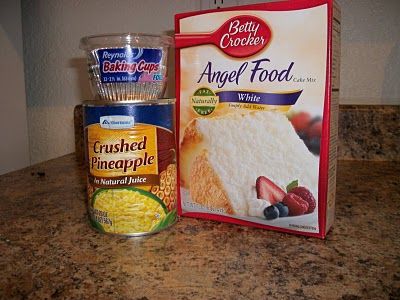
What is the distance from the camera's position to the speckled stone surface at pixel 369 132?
99 cm

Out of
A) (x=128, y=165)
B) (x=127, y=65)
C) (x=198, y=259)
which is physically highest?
(x=127, y=65)

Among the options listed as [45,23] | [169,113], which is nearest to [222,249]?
[169,113]

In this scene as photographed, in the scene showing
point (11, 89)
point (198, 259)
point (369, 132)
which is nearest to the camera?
point (198, 259)

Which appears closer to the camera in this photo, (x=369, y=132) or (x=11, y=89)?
(x=369, y=132)

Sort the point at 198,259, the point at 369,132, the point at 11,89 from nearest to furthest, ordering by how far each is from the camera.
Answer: the point at 198,259 → the point at 369,132 → the point at 11,89

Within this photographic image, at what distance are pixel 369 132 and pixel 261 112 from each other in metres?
0.62

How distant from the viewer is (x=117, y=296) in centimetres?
38

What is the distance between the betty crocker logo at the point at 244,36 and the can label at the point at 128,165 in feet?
0.43

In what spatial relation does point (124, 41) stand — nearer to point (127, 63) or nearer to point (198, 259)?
point (127, 63)

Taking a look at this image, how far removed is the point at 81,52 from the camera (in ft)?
3.81

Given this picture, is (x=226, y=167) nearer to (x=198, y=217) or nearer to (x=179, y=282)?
(x=198, y=217)

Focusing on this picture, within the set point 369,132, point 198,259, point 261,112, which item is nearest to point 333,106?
point 261,112

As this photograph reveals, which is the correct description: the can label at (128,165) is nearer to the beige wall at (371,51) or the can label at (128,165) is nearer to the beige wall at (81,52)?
the beige wall at (81,52)

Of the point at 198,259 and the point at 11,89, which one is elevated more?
the point at 11,89
